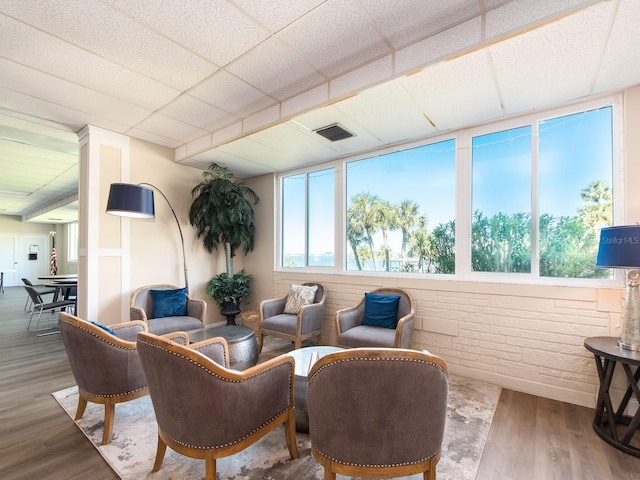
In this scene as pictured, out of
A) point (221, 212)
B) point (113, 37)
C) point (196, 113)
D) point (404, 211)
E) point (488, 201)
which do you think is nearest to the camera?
point (113, 37)

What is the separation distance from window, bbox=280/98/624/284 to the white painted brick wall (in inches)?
9.3

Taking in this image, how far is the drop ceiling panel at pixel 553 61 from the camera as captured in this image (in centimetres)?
173

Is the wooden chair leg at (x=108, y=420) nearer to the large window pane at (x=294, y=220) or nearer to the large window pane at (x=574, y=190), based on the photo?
the large window pane at (x=294, y=220)

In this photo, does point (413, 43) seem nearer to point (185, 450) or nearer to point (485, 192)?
point (485, 192)

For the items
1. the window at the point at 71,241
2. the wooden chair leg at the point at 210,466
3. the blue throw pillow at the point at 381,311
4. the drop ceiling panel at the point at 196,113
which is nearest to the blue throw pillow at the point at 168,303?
the drop ceiling panel at the point at 196,113

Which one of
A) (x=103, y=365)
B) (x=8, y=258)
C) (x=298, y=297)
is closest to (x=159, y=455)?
(x=103, y=365)

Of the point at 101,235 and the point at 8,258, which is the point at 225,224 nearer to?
the point at 101,235

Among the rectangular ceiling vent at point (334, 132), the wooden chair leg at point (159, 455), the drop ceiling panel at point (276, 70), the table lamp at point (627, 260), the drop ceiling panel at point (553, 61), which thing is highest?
the drop ceiling panel at point (276, 70)

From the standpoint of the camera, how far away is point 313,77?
101 inches

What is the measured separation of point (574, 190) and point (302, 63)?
271cm

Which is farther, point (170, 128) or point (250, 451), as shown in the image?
point (170, 128)

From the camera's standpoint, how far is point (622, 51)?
1943 mm

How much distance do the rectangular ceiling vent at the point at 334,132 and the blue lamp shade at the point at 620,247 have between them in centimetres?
243

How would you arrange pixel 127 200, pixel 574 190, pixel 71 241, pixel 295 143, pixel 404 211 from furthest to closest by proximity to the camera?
1. pixel 71 241
2. pixel 404 211
3. pixel 295 143
4. pixel 127 200
5. pixel 574 190
